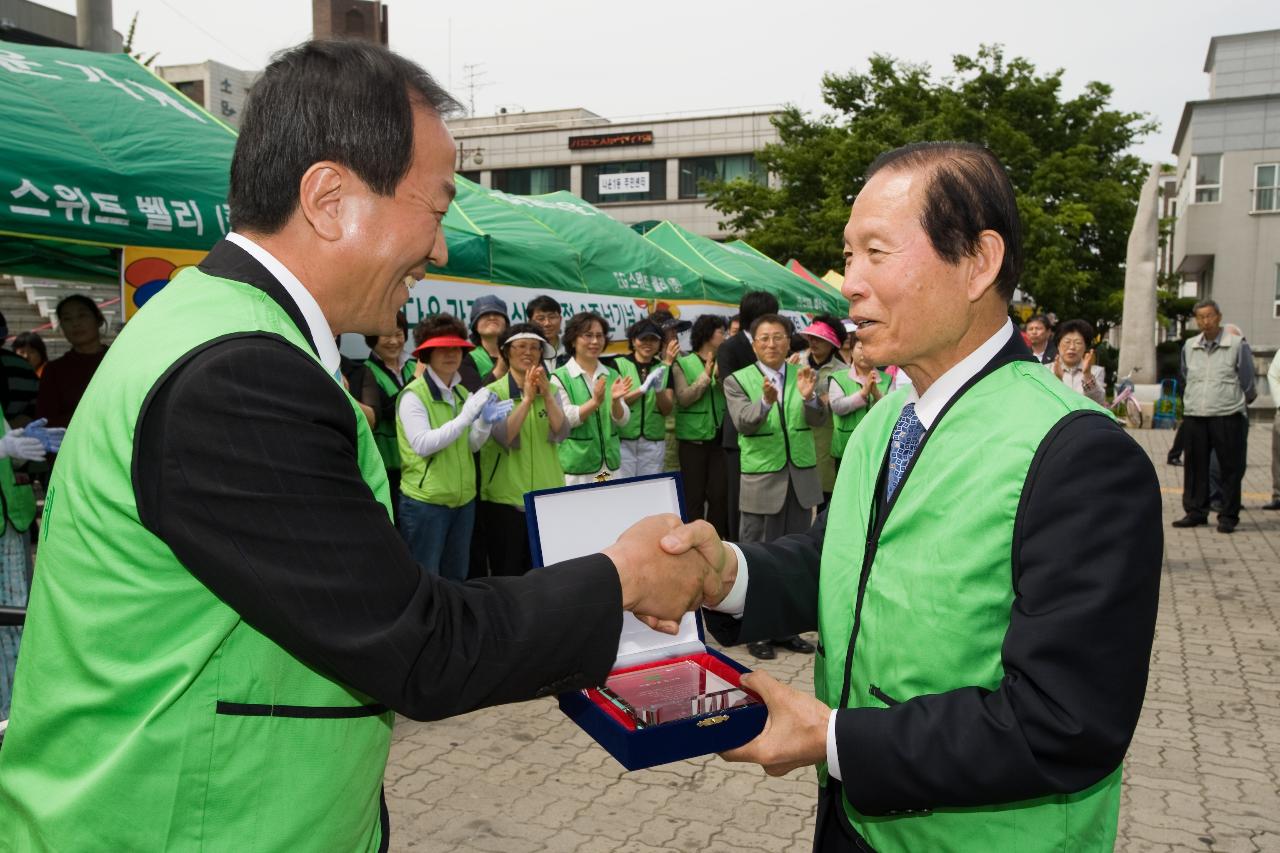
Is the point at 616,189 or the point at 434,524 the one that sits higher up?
the point at 616,189

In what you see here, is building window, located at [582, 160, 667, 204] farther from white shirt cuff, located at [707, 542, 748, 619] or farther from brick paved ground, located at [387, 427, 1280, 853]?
white shirt cuff, located at [707, 542, 748, 619]

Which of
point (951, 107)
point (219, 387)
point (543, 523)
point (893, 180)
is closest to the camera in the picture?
point (219, 387)

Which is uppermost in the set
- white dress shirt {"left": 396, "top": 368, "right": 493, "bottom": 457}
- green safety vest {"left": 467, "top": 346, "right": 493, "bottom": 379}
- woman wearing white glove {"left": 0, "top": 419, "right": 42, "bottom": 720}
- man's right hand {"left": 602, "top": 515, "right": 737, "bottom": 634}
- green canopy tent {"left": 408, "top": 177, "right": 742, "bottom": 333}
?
green canopy tent {"left": 408, "top": 177, "right": 742, "bottom": 333}

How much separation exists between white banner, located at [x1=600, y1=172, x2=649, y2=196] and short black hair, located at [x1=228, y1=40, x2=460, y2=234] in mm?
48103

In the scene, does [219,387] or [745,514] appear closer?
[219,387]

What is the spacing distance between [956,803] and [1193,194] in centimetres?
3618

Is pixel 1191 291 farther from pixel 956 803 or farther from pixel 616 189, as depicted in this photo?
pixel 956 803

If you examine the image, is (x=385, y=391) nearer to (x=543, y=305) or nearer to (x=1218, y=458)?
(x=543, y=305)

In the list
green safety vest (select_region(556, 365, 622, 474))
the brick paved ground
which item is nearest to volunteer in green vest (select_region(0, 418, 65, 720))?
the brick paved ground

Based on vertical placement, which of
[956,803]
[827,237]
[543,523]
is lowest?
[956,803]

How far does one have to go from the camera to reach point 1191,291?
4634 centimetres

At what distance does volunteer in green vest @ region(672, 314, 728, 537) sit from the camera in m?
8.23

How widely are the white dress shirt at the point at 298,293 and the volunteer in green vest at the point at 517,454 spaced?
466 centimetres

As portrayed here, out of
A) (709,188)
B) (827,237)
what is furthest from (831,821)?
(709,188)
